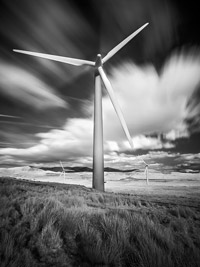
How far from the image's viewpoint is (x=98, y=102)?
21.7m

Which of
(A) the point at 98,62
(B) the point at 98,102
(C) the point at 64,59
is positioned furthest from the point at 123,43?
(B) the point at 98,102

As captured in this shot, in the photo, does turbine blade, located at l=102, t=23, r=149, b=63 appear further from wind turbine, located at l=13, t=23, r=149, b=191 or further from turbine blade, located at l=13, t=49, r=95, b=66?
turbine blade, located at l=13, t=49, r=95, b=66

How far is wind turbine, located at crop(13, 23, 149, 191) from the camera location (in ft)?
63.2

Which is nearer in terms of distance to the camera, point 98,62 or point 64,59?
point 64,59

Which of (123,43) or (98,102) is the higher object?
(123,43)

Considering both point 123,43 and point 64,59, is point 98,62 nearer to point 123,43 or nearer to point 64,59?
point 123,43

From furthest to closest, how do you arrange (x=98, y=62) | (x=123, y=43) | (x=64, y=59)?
(x=98, y=62), (x=64, y=59), (x=123, y=43)

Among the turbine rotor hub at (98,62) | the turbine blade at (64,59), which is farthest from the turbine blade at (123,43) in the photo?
the turbine blade at (64,59)

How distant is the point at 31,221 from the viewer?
4.82 m

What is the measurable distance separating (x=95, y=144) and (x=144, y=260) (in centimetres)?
1660

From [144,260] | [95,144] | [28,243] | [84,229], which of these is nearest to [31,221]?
[28,243]

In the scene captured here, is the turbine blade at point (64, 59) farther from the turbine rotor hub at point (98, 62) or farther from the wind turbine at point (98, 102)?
the turbine rotor hub at point (98, 62)

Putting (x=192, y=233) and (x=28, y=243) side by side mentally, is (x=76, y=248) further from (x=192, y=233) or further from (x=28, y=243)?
(x=192, y=233)

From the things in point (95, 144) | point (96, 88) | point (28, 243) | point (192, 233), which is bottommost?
point (192, 233)
